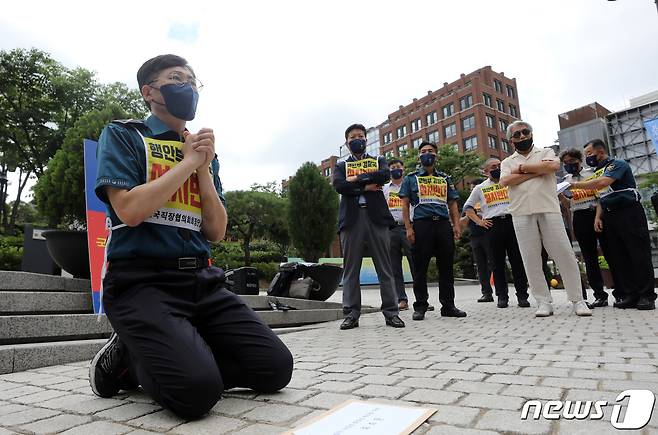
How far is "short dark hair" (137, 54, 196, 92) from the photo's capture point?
238cm

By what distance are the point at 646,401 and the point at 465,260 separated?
25244 mm

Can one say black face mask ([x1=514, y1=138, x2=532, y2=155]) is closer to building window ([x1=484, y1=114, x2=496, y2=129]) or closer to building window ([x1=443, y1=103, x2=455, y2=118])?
building window ([x1=484, y1=114, x2=496, y2=129])

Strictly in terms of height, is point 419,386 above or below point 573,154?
below

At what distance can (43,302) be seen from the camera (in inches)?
169

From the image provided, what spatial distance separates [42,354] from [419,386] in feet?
9.43

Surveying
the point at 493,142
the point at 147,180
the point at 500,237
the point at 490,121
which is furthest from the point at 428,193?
the point at 490,121

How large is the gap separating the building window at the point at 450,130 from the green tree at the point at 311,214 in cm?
3539

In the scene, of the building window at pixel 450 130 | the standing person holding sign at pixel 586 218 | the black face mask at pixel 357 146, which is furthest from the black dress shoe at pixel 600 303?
the building window at pixel 450 130

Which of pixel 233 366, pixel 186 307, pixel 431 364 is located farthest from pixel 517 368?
pixel 186 307

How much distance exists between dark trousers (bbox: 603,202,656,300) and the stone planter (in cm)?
676

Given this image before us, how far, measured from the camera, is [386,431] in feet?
5.05

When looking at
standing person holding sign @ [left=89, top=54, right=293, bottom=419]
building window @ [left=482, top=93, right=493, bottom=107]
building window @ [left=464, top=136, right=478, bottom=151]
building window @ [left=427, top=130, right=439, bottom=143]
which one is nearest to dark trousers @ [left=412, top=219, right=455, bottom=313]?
standing person holding sign @ [left=89, top=54, right=293, bottom=419]

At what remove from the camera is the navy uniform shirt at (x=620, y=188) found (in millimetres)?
5578

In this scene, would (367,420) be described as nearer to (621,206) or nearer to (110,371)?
(110,371)
